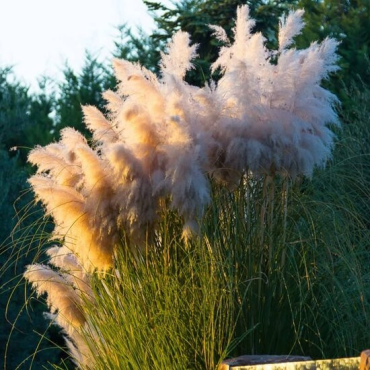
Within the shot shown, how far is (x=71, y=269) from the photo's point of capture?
4.80 meters

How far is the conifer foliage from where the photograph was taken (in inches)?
156

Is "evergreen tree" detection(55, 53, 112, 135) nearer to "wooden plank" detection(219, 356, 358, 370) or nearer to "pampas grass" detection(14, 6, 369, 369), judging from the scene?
"pampas grass" detection(14, 6, 369, 369)

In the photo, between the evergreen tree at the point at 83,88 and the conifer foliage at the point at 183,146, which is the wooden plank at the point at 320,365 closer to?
the conifer foliage at the point at 183,146

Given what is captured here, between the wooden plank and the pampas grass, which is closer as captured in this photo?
the wooden plank

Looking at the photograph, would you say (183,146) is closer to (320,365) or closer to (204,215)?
(204,215)

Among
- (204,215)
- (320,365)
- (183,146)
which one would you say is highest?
(183,146)

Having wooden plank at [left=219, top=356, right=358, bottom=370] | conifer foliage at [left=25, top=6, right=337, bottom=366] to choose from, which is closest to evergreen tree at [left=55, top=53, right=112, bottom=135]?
conifer foliage at [left=25, top=6, right=337, bottom=366]

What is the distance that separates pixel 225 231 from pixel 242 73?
0.73 metres

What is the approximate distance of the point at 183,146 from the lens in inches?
155

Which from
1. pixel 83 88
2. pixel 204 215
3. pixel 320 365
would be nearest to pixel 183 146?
pixel 204 215

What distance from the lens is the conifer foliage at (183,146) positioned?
13.0ft

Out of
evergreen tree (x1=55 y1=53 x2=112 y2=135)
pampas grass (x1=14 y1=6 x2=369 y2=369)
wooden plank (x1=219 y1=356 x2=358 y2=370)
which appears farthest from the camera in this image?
evergreen tree (x1=55 y1=53 x2=112 y2=135)

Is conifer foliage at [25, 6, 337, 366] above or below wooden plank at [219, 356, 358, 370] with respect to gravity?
above


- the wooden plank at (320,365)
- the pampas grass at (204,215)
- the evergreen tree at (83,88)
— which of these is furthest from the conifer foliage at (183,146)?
the evergreen tree at (83,88)
